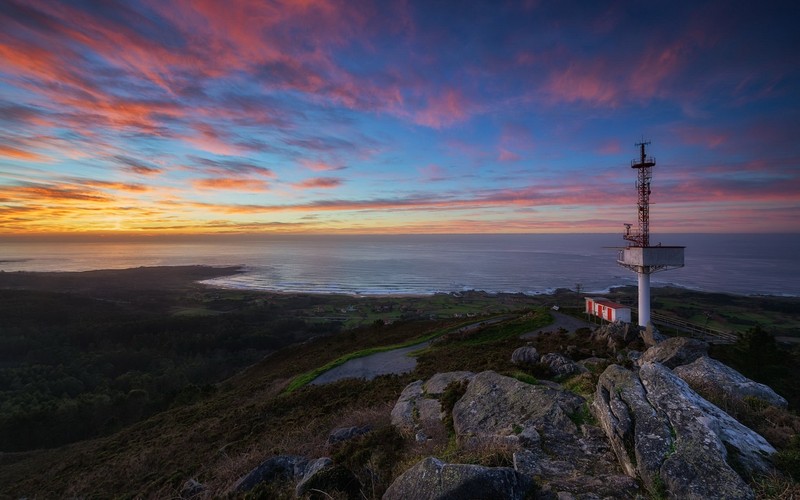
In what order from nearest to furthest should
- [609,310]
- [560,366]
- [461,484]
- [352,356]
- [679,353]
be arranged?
1. [461,484]
2. [679,353]
3. [560,366]
4. [609,310]
5. [352,356]

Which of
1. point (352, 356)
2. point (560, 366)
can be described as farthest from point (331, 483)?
point (352, 356)

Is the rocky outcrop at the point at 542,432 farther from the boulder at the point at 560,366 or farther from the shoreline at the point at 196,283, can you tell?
the shoreline at the point at 196,283

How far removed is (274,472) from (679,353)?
12.8 metres

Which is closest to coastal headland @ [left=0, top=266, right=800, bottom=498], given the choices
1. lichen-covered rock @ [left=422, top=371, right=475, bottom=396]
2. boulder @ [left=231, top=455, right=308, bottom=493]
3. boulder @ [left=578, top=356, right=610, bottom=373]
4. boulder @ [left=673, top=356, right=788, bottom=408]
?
boulder @ [left=231, top=455, right=308, bottom=493]

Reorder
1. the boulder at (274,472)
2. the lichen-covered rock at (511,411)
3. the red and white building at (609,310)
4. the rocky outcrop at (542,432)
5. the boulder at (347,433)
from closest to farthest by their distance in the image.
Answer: the rocky outcrop at (542,432), the lichen-covered rock at (511,411), the boulder at (274,472), the boulder at (347,433), the red and white building at (609,310)

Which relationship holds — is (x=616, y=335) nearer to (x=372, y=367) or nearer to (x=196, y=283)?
(x=372, y=367)

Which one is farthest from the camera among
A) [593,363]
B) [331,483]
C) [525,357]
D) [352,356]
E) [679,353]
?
[352,356]

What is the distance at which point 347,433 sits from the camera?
10086 millimetres

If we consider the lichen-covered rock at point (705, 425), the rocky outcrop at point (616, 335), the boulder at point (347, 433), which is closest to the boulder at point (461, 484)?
the lichen-covered rock at point (705, 425)

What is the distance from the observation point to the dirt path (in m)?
20.4

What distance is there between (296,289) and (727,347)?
91925 mm

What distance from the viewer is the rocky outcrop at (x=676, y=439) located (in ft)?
16.2

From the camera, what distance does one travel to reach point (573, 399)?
8.43 m

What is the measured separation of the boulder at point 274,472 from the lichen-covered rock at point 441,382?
5.61 metres
